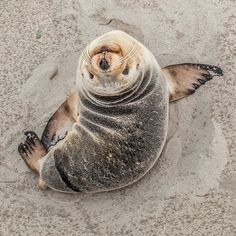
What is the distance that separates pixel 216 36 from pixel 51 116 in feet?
5.06

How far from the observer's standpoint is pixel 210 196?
20.0 ft

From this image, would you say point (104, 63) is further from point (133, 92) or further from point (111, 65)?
point (133, 92)

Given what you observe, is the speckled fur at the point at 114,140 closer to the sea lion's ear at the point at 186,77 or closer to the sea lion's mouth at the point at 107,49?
the sea lion's ear at the point at 186,77

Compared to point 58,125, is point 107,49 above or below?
above

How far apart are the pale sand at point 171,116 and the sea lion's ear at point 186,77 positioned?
2.6 inches

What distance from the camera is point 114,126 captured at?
19.2ft

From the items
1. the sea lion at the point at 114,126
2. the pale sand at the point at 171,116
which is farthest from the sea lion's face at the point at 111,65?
the pale sand at the point at 171,116

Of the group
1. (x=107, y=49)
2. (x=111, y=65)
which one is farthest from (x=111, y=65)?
(x=107, y=49)

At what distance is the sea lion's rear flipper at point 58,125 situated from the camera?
20.8 ft

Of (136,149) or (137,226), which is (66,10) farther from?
(137,226)

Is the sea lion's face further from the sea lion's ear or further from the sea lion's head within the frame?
the sea lion's ear

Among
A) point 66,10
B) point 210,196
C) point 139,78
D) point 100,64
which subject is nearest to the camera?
point 100,64

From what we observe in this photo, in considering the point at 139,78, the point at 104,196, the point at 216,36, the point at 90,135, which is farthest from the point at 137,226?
the point at 216,36

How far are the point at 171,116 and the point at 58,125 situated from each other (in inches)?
36.8
